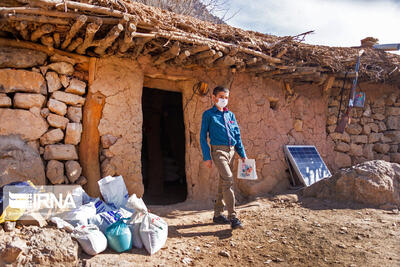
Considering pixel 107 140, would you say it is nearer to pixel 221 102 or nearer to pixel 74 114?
pixel 74 114

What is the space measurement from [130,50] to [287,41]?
8.41 feet

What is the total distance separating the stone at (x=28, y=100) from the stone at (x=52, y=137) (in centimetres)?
33

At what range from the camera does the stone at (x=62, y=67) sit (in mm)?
3640

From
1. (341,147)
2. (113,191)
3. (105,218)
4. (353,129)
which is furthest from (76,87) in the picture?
(353,129)

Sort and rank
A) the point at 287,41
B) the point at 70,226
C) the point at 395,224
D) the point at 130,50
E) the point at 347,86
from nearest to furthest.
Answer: the point at 70,226 < the point at 395,224 < the point at 130,50 < the point at 287,41 < the point at 347,86

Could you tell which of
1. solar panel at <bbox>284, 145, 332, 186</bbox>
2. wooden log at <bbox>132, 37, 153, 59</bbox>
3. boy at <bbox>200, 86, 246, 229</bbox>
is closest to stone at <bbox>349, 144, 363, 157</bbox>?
solar panel at <bbox>284, 145, 332, 186</bbox>

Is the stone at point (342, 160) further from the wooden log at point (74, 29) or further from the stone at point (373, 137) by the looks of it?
the wooden log at point (74, 29)

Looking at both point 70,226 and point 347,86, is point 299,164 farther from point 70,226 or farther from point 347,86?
point 70,226

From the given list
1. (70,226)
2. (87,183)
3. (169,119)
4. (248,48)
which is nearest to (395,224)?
(248,48)

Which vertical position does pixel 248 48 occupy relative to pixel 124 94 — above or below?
above

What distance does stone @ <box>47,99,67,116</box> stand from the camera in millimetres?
3584

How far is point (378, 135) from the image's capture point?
21.9 ft

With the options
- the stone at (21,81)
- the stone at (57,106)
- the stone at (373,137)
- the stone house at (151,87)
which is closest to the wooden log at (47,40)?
the stone house at (151,87)

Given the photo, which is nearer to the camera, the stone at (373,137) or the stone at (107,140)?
the stone at (107,140)
